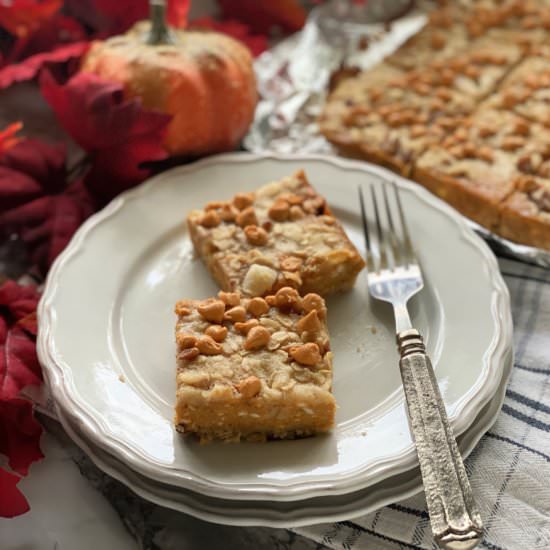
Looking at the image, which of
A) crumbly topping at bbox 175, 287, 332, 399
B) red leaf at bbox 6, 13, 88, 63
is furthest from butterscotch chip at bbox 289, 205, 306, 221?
red leaf at bbox 6, 13, 88, 63

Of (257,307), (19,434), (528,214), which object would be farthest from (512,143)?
(19,434)

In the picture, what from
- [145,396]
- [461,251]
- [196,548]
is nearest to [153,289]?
[145,396]

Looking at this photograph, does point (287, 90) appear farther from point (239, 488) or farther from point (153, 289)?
point (239, 488)

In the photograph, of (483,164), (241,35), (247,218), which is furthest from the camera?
(241,35)

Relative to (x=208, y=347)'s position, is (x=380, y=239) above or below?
below

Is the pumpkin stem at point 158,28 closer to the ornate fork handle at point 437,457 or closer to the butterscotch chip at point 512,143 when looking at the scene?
the butterscotch chip at point 512,143

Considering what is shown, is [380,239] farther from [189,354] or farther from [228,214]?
[189,354]

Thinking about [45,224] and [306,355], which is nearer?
[306,355]
